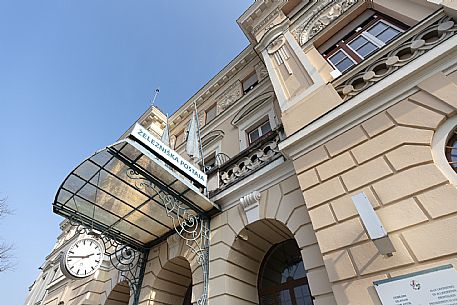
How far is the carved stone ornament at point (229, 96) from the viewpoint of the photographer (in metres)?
11.9

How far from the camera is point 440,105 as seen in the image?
3955 mm

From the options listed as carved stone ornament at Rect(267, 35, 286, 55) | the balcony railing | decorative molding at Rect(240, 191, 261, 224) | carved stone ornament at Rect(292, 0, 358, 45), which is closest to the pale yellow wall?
decorative molding at Rect(240, 191, 261, 224)

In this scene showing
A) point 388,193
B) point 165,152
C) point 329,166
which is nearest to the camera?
point 388,193

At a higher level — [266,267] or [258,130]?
[258,130]

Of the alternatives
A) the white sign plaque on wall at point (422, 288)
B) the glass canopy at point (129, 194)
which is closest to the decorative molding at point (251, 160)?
the glass canopy at point (129, 194)

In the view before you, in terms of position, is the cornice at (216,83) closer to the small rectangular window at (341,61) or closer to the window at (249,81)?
the window at (249,81)

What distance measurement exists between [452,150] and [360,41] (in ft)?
15.9

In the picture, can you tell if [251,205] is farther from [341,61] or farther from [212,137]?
[212,137]

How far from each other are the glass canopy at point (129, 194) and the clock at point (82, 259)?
337 centimetres

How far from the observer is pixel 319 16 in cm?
904

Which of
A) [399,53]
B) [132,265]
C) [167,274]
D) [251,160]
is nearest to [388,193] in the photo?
[399,53]

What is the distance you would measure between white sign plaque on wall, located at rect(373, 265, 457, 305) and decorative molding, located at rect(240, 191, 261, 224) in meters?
3.27

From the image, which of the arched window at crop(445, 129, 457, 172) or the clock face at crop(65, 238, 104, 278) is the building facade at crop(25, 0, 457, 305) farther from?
the clock face at crop(65, 238, 104, 278)

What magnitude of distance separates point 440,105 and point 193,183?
5442mm
